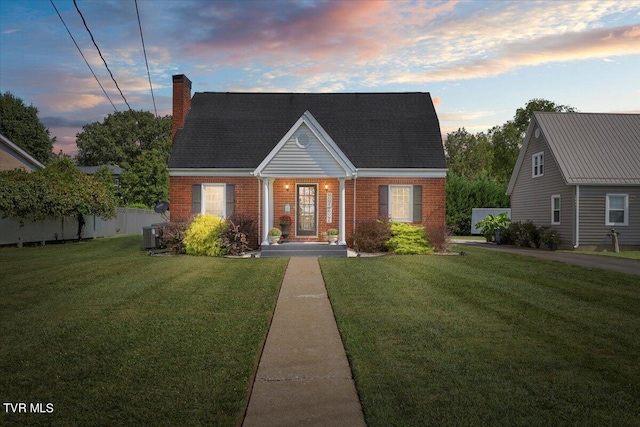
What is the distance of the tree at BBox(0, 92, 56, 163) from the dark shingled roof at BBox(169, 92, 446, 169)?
154 feet

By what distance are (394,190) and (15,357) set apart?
1765cm

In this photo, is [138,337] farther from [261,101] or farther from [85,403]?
[261,101]

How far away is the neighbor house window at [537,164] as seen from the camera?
92.3 ft

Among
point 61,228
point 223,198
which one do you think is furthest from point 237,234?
point 61,228

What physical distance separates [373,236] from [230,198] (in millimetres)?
6265

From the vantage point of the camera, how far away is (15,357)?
655 cm

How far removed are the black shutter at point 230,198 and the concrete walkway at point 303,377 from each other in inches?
517

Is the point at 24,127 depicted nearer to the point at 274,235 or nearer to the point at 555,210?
the point at 274,235

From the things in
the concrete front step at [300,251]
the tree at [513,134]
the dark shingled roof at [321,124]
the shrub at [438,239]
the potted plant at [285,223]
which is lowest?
the concrete front step at [300,251]

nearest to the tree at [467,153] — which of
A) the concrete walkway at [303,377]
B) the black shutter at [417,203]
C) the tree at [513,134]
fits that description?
the tree at [513,134]

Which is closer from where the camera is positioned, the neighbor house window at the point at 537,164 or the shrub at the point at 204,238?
the shrub at the point at 204,238

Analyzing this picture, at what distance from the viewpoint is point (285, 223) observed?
2202cm

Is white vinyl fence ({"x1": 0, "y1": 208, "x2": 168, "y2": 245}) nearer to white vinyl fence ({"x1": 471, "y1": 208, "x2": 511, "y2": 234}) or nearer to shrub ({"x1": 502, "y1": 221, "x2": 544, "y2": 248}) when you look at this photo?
shrub ({"x1": 502, "y1": 221, "x2": 544, "y2": 248})

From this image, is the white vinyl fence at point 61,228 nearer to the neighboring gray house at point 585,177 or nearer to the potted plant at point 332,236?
the potted plant at point 332,236
